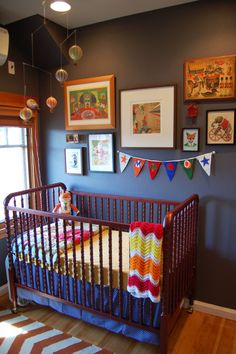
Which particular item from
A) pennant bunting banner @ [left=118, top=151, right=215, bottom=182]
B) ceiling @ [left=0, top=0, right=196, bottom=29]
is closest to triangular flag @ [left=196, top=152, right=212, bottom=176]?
pennant bunting banner @ [left=118, top=151, right=215, bottom=182]

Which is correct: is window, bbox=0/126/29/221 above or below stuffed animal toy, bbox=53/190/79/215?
above

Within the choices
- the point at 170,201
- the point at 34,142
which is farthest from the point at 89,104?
the point at 170,201

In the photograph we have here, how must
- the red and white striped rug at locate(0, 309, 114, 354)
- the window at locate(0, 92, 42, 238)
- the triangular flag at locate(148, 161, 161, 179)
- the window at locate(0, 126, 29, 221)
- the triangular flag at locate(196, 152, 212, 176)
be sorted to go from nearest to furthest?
the red and white striped rug at locate(0, 309, 114, 354) → the triangular flag at locate(196, 152, 212, 176) → the triangular flag at locate(148, 161, 161, 179) → the window at locate(0, 92, 42, 238) → the window at locate(0, 126, 29, 221)

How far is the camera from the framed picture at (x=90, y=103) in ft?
8.88

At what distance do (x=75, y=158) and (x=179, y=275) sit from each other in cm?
156

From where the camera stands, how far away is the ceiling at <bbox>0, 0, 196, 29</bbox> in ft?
7.42

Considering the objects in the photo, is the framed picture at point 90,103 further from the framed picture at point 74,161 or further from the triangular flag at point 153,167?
the triangular flag at point 153,167

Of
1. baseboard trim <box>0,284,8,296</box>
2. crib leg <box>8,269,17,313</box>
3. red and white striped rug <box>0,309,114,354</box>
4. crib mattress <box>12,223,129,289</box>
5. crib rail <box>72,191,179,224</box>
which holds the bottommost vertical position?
red and white striped rug <box>0,309,114,354</box>

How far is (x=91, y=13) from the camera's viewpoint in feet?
8.11

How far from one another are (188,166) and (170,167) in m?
0.16

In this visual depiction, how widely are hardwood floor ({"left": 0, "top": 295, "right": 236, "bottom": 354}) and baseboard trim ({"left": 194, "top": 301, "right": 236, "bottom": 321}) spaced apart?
0.12ft

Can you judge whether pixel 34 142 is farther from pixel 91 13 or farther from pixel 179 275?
pixel 179 275

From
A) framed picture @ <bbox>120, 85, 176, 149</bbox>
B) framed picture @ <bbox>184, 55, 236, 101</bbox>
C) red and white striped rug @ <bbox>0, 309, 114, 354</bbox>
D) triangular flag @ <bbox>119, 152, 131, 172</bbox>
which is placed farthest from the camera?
triangular flag @ <bbox>119, 152, 131, 172</bbox>

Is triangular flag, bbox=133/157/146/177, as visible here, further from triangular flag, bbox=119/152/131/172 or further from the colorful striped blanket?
the colorful striped blanket
